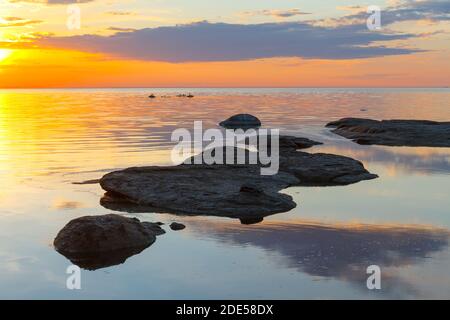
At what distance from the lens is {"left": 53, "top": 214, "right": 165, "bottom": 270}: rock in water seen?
47.8 feet

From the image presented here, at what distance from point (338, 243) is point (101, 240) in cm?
661

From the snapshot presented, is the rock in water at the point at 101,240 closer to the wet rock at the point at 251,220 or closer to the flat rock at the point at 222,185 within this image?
the wet rock at the point at 251,220

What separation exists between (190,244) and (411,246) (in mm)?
6154

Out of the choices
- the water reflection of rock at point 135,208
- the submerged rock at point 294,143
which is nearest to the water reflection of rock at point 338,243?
the water reflection of rock at point 135,208

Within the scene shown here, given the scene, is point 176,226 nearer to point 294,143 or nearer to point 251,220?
point 251,220

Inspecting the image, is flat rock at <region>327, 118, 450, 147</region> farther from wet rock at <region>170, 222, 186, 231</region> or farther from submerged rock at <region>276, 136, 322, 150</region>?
wet rock at <region>170, 222, 186, 231</region>

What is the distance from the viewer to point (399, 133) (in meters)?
44.8

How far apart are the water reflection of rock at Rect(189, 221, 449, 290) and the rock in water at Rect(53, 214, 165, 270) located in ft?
7.24

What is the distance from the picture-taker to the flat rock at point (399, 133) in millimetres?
41438

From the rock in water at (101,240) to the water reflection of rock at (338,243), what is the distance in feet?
7.24

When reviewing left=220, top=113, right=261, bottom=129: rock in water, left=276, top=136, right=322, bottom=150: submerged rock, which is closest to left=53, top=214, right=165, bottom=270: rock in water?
left=276, top=136, right=322, bottom=150: submerged rock

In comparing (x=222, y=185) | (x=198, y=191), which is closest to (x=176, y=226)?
(x=198, y=191)
